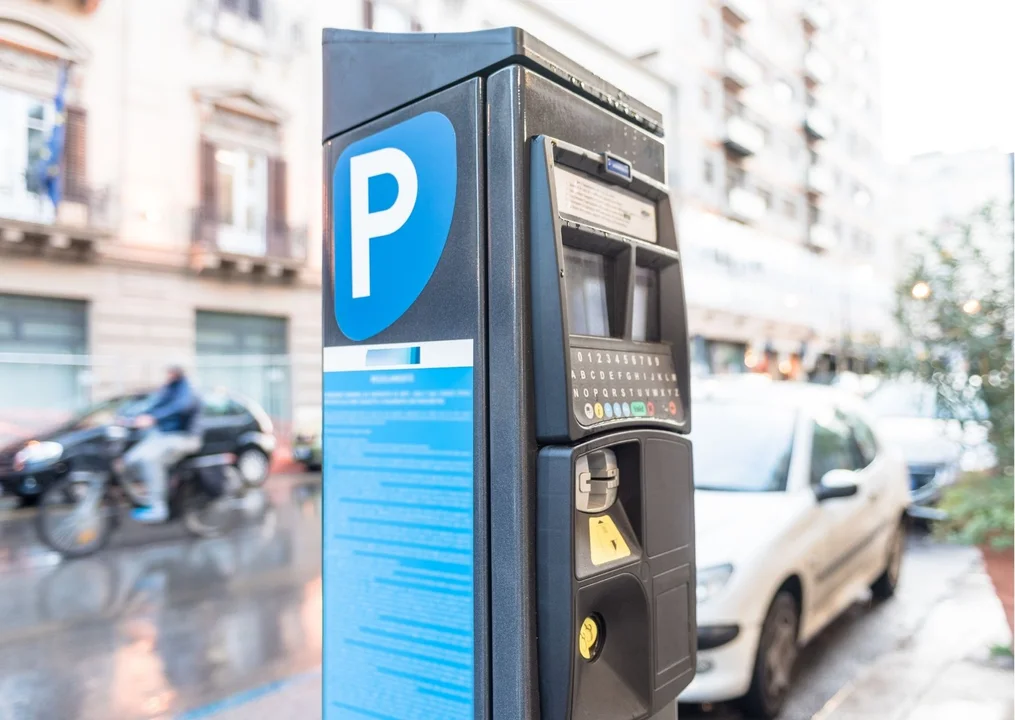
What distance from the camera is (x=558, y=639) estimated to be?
1530mm

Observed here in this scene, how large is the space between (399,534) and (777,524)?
7.07 feet

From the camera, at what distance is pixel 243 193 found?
883cm

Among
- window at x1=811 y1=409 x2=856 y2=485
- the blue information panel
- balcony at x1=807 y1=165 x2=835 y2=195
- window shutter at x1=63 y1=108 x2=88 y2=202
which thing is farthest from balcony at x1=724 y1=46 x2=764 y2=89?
the blue information panel

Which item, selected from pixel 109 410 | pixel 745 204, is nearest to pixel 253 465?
pixel 109 410

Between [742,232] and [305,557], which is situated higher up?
[742,232]

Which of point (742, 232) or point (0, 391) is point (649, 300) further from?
point (742, 232)

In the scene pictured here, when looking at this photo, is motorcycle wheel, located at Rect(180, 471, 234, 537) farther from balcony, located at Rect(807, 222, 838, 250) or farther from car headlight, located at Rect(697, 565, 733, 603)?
balcony, located at Rect(807, 222, 838, 250)

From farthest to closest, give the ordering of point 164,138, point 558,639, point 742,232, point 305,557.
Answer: point 742,232, point 164,138, point 305,557, point 558,639

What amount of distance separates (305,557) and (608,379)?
16.7ft

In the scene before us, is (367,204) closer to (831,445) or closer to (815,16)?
(831,445)

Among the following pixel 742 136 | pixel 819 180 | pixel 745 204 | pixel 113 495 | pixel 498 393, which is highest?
pixel 819 180

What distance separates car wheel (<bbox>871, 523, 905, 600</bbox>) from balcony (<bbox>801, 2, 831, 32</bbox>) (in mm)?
17954

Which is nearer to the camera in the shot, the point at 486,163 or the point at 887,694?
the point at 486,163

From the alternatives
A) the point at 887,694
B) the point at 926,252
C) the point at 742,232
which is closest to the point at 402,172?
the point at 887,694
